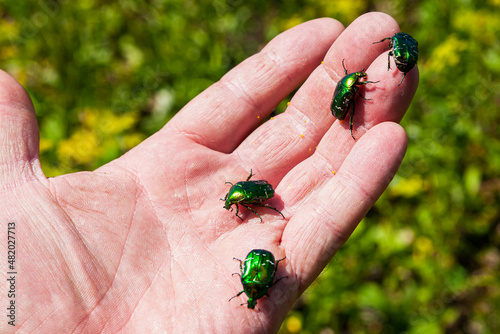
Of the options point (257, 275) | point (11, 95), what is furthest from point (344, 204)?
point (11, 95)

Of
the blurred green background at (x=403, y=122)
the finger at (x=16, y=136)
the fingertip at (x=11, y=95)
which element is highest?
the fingertip at (x=11, y=95)

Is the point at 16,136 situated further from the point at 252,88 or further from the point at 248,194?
the point at 252,88

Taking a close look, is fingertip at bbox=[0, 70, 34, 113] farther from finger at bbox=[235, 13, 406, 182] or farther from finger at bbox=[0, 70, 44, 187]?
finger at bbox=[235, 13, 406, 182]

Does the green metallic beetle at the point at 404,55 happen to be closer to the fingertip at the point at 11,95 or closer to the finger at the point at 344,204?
the finger at the point at 344,204

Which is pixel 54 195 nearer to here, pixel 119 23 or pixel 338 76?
pixel 338 76

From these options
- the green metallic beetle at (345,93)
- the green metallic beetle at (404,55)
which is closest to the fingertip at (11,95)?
the green metallic beetle at (345,93)

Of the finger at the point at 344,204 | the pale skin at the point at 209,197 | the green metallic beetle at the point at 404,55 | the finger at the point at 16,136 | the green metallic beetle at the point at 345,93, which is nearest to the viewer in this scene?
the pale skin at the point at 209,197

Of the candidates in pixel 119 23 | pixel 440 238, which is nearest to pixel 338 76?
pixel 440 238
